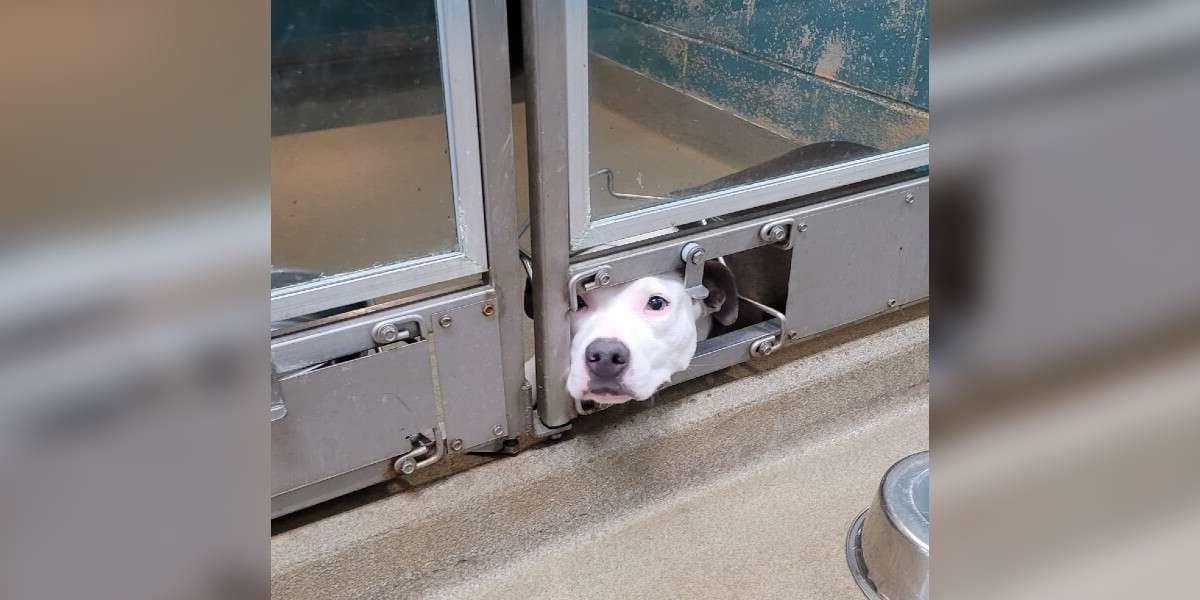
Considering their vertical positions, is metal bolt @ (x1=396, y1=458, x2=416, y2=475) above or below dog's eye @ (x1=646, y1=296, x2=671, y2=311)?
below

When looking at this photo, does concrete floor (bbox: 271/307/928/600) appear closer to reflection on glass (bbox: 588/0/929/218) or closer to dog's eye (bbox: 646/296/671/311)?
dog's eye (bbox: 646/296/671/311)

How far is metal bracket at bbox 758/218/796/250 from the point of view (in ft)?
3.76

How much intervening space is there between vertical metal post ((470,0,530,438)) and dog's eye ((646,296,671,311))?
0.16m

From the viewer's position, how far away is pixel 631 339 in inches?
41.0

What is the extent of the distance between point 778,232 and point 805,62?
26 cm

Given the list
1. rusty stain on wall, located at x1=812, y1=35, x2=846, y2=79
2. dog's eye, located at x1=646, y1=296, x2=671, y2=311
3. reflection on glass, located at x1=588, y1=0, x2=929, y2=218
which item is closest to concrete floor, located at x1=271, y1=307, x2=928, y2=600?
dog's eye, located at x1=646, y1=296, x2=671, y2=311

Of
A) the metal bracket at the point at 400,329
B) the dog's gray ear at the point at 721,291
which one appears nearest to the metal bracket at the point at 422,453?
the metal bracket at the point at 400,329

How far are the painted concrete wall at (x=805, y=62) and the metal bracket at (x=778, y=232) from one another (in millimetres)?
142

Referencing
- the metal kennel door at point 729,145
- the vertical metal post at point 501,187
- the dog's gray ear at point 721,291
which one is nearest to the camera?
the vertical metal post at point 501,187

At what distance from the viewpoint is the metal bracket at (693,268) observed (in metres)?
1.10

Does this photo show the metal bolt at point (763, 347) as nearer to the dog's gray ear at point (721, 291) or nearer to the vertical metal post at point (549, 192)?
the dog's gray ear at point (721, 291)
